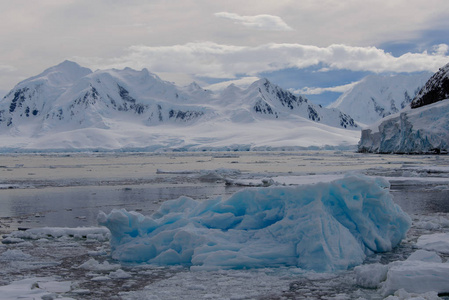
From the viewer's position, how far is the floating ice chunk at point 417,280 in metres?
5.54

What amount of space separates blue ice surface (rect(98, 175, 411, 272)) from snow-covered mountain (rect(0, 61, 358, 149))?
9473 cm

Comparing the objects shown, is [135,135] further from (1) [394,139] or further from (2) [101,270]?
(2) [101,270]

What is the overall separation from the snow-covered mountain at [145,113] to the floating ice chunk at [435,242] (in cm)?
9430

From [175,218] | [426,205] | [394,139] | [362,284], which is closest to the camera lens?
[362,284]

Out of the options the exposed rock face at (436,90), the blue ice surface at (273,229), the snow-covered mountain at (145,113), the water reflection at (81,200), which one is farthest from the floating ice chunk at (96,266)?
the snow-covered mountain at (145,113)

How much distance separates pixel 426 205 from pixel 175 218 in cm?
801

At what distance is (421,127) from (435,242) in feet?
143

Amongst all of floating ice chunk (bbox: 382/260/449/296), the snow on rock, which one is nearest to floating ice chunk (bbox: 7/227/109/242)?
the snow on rock

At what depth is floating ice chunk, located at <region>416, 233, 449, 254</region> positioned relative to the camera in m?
7.84

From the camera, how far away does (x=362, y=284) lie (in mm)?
5988

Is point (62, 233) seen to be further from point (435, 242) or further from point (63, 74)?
point (63, 74)

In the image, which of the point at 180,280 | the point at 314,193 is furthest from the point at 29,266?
the point at 314,193

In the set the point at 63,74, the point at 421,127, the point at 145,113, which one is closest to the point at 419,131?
the point at 421,127

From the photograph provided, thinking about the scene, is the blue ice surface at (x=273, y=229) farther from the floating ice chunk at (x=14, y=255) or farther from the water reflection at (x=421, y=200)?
the water reflection at (x=421, y=200)
